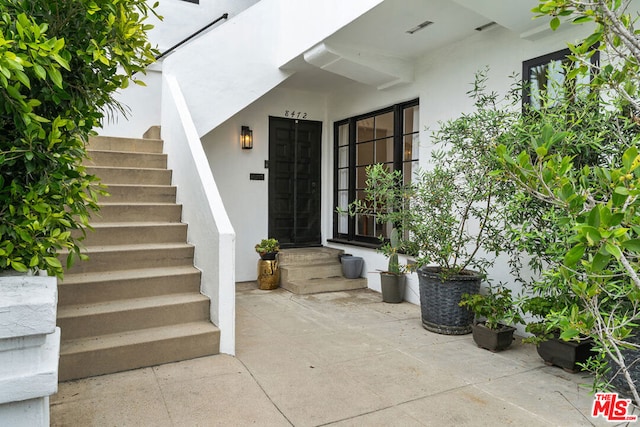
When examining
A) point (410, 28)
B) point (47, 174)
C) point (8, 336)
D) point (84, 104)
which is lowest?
point (8, 336)

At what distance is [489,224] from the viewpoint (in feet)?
12.1

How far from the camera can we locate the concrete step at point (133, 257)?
128 inches

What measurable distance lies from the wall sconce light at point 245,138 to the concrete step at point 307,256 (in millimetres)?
1689

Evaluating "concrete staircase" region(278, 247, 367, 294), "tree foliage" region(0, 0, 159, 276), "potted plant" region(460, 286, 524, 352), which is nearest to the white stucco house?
"concrete staircase" region(278, 247, 367, 294)

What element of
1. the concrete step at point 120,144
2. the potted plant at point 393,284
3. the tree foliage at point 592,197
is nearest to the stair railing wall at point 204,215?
the concrete step at point 120,144

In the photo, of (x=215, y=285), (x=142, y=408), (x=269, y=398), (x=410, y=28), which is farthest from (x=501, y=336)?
(x=410, y=28)

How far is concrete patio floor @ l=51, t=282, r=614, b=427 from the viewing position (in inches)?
89.0

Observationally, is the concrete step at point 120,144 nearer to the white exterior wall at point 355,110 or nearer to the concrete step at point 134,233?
the white exterior wall at point 355,110

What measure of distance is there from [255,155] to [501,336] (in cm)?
428

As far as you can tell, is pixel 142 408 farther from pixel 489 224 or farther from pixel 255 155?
pixel 255 155

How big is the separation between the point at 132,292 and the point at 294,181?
372 centimetres

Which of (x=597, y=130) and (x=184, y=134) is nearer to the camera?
(x=597, y=130)

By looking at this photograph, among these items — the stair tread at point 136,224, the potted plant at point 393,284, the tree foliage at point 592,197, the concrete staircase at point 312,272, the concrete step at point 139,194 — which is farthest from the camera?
the concrete staircase at point 312,272

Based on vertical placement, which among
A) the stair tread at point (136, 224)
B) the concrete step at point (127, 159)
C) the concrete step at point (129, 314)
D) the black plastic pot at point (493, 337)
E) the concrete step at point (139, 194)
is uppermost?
the concrete step at point (127, 159)
